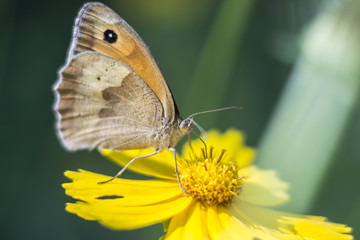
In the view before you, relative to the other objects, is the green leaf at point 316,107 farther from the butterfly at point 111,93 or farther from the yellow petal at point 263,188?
the butterfly at point 111,93

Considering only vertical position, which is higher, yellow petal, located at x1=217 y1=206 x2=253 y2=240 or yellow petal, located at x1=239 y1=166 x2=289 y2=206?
yellow petal, located at x1=239 y1=166 x2=289 y2=206

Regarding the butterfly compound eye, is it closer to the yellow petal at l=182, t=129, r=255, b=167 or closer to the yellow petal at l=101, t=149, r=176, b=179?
the yellow petal at l=101, t=149, r=176, b=179

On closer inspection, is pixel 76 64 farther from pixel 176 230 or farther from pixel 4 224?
pixel 4 224

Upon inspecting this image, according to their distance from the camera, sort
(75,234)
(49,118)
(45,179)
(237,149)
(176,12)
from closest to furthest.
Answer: (237,149), (75,234), (45,179), (49,118), (176,12)

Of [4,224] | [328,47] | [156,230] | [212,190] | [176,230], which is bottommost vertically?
[4,224]

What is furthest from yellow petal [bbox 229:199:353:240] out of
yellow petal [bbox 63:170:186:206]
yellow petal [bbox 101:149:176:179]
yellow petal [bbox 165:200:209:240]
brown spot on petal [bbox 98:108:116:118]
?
brown spot on petal [bbox 98:108:116:118]

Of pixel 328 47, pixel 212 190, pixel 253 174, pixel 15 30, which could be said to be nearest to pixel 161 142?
pixel 212 190

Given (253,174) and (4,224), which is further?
(4,224)
